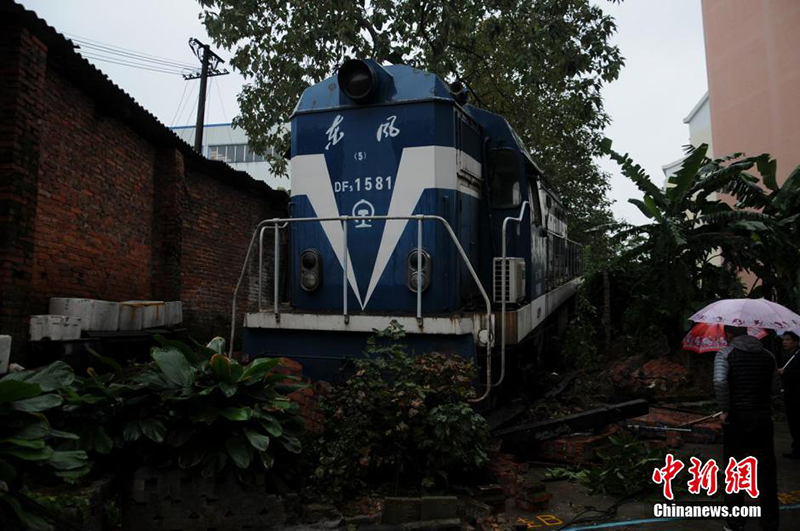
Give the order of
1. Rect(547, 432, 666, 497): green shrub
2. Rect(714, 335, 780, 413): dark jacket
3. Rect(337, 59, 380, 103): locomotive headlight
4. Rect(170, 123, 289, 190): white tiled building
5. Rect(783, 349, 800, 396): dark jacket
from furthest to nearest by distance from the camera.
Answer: Rect(170, 123, 289, 190): white tiled building < Rect(783, 349, 800, 396): dark jacket < Rect(337, 59, 380, 103): locomotive headlight < Rect(547, 432, 666, 497): green shrub < Rect(714, 335, 780, 413): dark jacket

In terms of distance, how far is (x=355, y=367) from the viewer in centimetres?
488

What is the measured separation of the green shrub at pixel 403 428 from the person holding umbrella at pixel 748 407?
1.71 metres

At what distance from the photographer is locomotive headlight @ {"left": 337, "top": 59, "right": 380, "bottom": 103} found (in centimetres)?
550

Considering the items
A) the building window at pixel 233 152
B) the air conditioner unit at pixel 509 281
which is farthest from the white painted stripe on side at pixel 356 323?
the building window at pixel 233 152

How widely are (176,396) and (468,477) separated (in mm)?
2145

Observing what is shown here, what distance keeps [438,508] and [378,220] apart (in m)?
2.66

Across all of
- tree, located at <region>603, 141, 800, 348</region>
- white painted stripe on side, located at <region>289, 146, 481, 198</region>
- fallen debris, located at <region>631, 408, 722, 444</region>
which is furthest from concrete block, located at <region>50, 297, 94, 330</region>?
tree, located at <region>603, 141, 800, 348</region>

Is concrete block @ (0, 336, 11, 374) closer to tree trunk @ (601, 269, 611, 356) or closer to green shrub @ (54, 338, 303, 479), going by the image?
green shrub @ (54, 338, 303, 479)

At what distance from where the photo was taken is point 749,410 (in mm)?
4129

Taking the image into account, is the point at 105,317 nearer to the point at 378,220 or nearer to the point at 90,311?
the point at 90,311

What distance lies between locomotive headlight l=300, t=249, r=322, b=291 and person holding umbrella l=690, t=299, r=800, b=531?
3368 millimetres

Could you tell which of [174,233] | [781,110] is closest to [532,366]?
[174,233]

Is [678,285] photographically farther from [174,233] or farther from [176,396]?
[174,233]

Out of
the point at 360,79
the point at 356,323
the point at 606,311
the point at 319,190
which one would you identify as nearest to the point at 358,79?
the point at 360,79
